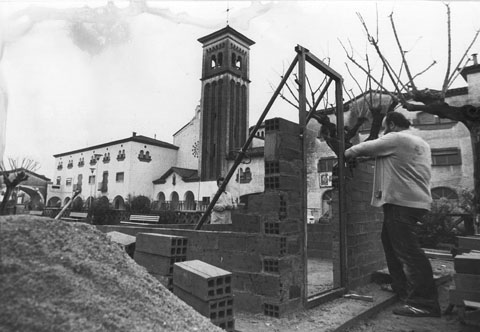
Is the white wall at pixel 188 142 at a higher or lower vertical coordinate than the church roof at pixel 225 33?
lower

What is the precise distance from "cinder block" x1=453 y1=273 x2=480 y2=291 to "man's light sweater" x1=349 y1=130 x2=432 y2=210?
72 centimetres

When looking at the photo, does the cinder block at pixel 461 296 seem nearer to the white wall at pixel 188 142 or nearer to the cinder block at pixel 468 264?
the cinder block at pixel 468 264


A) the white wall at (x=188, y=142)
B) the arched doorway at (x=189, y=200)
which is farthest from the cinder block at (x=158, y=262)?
the white wall at (x=188, y=142)

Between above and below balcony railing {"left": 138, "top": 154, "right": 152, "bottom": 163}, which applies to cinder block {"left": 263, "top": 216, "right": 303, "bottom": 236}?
below

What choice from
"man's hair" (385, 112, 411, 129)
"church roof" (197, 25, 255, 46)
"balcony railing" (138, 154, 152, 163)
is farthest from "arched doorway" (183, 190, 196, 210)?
"man's hair" (385, 112, 411, 129)

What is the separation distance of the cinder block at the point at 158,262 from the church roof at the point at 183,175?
1371 inches

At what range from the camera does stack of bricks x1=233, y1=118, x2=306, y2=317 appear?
129 inches

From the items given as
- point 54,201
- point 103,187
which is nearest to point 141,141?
point 103,187

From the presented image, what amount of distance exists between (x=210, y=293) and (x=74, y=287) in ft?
3.19

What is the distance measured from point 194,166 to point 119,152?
32.9ft

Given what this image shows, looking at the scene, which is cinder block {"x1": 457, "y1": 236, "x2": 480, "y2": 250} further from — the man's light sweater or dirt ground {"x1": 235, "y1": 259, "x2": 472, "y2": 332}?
the man's light sweater

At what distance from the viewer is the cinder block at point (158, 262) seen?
3254 millimetres

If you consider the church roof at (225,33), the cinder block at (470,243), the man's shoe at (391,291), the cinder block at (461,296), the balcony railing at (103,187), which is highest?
the church roof at (225,33)

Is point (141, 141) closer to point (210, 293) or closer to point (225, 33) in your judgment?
point (225, 33)
